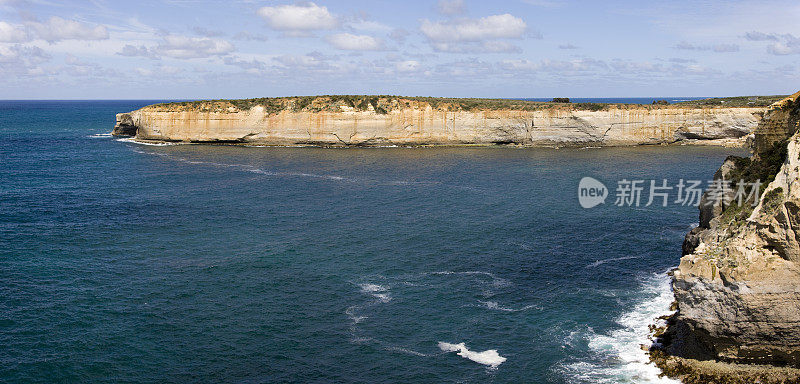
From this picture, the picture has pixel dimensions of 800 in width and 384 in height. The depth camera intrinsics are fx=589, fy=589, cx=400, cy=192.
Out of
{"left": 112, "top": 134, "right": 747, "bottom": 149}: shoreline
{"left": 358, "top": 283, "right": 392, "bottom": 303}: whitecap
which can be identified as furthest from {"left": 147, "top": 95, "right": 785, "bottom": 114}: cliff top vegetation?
{"left": 358, "top": 283, "right": 392, "bottom": 303}: whitecap

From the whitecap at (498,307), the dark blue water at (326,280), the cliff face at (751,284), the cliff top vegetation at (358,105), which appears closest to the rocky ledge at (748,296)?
the cliff face at (751,284)

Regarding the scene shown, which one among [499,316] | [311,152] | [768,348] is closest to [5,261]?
[499,316]

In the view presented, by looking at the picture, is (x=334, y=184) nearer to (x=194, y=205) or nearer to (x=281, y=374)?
(x=194, y=205)

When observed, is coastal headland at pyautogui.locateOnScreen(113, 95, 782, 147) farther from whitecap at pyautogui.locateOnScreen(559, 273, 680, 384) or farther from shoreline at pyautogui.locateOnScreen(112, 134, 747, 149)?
whitecap at pyautogui.locateOnScreen(559, 273, 680, 384)

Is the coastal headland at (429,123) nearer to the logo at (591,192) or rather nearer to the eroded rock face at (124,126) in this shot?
the eroded rock face at (124,126)

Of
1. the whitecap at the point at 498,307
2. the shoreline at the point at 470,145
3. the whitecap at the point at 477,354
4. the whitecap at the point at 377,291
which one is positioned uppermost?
the shoreline at the point at 470,145

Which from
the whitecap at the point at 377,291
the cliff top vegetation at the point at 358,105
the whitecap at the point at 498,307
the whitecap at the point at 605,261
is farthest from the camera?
the cliff top vegetation at the point at 358,105

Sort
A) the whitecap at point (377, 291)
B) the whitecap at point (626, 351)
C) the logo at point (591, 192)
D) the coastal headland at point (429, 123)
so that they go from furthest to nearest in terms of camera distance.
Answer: the coastal headland at point (429, 123) → the logo at point (591, 192) → the whitecap at point (377, 291) → the whitecap at point (626, 351)

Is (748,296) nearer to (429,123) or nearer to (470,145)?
(470,145)
